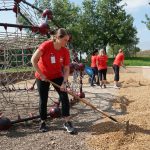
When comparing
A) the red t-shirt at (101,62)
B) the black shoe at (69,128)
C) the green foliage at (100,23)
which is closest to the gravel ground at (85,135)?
the black shoe at (69,128)

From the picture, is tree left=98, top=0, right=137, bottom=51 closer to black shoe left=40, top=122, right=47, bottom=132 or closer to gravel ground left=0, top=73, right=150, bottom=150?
gravel ground left=0, top=73, right=150, bottom=150

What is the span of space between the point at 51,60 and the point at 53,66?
0.11m

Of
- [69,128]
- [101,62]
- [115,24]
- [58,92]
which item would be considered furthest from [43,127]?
[115,24]

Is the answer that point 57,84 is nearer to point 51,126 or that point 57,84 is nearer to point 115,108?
point 51,126

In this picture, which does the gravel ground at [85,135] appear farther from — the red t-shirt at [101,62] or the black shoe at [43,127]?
the red t-shirt at [101,62]

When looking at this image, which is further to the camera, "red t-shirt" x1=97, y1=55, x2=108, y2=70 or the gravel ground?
"red t-shirt" x1=97, y1=55, x2=108, y2=70

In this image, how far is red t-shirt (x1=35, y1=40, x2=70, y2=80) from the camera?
683 centimetres

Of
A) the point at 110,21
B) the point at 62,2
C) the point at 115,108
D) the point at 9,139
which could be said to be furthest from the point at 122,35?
the point at 9,139

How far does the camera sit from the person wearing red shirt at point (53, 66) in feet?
22.1

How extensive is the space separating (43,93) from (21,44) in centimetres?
206

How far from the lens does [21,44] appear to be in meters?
8.81

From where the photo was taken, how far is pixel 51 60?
690 cm

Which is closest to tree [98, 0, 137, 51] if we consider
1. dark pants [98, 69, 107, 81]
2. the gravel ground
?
dark pants [98, 69, 107, 81]

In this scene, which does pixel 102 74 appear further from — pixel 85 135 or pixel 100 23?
pixel 100 23
